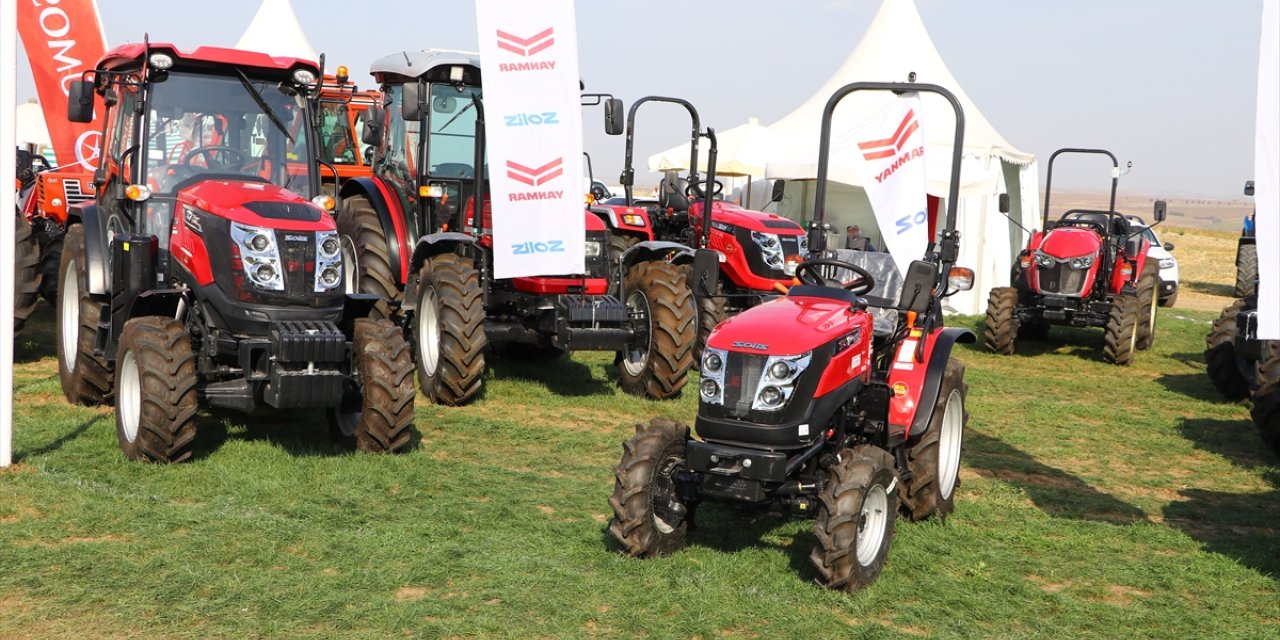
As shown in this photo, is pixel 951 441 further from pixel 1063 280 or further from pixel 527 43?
pixel 1063 280

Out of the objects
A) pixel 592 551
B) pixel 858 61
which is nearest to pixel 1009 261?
pixel 858 61

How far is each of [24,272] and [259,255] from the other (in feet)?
11.6

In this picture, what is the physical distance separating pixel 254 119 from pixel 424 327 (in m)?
2.36

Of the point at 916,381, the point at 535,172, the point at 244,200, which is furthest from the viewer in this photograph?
the point at 535,172

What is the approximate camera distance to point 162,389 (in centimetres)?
640

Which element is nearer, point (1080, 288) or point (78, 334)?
point (78, 334)

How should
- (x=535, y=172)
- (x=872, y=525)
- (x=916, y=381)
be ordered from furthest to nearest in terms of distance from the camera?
(x=535, y=172) → (x=916, y=381) → (x=872, y=525)

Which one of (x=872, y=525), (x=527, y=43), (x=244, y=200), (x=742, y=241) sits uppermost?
(x=527, y=43)

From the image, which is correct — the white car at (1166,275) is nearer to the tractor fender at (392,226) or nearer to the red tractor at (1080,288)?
the red tractor at (1080,288)

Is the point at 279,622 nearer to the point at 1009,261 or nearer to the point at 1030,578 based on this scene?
the point at 1030,578

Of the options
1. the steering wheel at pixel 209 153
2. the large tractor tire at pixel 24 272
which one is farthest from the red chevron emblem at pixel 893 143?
the large tractor tire at pixel 24 272

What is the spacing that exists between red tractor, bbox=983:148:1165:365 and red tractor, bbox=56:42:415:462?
829 cm

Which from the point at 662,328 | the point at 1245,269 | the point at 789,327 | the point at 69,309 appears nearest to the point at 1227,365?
the point at 662,328

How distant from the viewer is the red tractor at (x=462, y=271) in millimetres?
8953
